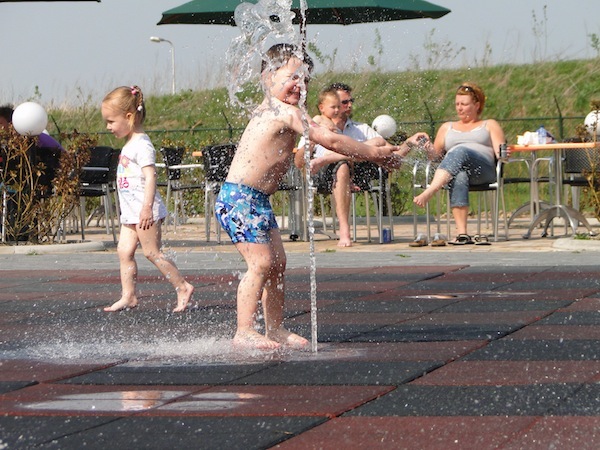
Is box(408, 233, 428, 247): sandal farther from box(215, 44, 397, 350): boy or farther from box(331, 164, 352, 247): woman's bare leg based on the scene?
box(215, 44, 397, 350): boy

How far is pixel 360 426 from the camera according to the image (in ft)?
13.6

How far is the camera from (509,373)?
205 inches

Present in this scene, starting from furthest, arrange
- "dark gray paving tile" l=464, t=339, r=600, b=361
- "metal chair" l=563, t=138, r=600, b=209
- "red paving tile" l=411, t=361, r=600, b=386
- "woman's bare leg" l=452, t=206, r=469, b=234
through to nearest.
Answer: "woman's bare leg" l=452, t=206, r=469, b=234 < "metal chair" l=563, t=138, r=600, b=209 < "dark gray paving tile" l=464, t=339, r=600, b=361 < "red paving tile" l=411, t=361, r=600, b=386

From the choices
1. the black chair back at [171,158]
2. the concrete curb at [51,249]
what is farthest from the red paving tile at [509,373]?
the black chair back at [171,158]

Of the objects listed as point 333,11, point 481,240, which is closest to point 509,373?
point 481,240

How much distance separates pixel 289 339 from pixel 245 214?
2.12ft

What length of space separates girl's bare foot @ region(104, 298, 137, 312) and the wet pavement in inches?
3.1

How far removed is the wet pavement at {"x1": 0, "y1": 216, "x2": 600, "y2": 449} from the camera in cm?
410

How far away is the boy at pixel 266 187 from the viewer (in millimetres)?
6227

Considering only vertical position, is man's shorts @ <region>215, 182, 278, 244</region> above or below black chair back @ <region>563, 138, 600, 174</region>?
below

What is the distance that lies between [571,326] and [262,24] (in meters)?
2.37

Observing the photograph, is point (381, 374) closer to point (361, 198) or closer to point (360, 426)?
point (360, 426)

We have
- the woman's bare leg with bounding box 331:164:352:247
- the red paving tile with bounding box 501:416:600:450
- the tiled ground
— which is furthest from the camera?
the woman's bare leg with bounding box 331:164:352:247

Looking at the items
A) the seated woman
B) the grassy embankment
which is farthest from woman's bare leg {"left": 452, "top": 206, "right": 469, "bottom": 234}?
the grassy embankment
